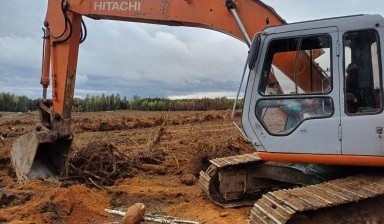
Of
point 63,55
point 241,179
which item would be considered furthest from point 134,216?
point 63,55

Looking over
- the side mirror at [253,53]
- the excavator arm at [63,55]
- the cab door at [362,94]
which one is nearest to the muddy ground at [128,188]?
the excavator arm at [63,55]

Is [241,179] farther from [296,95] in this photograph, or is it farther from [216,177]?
[296,95]

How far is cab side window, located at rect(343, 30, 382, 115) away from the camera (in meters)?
5.39

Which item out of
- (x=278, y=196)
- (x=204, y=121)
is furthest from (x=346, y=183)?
(x=204, y=121)

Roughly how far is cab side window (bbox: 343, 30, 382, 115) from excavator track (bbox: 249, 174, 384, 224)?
2.64 feet

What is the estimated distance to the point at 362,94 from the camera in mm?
5449

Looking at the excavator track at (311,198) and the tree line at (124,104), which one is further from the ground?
the tree line at (124,104)

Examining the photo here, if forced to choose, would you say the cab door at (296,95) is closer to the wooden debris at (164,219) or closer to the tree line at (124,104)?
the wooden debris at (164,219)

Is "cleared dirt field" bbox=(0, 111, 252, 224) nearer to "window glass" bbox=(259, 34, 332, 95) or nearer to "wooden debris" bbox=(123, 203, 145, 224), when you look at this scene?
"wooden debris" bbox=(123, 203, 145, 224)

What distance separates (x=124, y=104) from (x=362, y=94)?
2230cm

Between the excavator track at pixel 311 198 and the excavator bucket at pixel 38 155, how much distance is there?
13.6 ft

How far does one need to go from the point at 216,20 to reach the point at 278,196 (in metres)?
2.83

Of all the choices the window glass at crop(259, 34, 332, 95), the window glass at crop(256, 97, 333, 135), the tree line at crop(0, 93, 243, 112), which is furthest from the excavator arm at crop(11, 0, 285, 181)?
the tree line at crop(0, 93, 243, 112)

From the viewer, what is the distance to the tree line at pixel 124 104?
25281 mm
